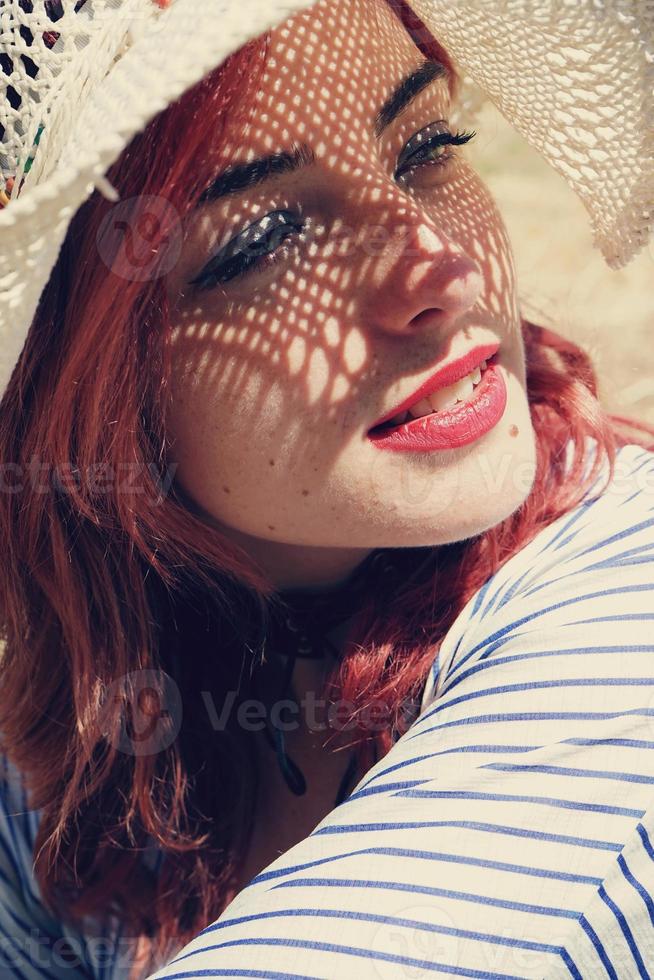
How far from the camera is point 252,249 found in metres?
0.94

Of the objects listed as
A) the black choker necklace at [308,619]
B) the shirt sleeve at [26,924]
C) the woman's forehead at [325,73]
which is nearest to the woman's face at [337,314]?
the woman's forehead at [325,73]

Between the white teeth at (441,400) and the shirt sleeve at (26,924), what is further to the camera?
the shirt sleeve at (26,924)

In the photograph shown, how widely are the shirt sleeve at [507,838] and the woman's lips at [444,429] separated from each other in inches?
7.6

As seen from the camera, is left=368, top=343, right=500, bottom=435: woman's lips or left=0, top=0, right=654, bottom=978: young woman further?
left=368, top=343, right=500, bottom=435: woman's lips

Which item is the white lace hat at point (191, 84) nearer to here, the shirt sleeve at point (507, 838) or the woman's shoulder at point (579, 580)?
the woman's shoulder at point (579, 580)

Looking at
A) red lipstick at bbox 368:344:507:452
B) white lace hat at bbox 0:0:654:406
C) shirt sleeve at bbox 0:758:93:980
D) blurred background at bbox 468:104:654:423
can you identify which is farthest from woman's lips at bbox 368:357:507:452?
blurred background at bbox 468:104:654:423

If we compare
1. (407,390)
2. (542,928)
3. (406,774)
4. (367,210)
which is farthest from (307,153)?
(542,928)

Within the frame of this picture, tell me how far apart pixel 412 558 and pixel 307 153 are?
555 mm

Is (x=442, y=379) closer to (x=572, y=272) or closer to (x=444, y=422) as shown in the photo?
(x=444, y=422)

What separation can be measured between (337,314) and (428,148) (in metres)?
0.25

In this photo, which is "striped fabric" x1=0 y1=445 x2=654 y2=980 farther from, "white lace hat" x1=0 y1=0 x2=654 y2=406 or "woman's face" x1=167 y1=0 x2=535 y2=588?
"white lace hat" x1=0 y1=0 x2=654 y2=406

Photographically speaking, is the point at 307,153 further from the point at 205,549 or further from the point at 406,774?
the point at 406,774

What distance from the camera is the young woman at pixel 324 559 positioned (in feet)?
2.59

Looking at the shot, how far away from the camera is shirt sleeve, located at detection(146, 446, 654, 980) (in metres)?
0.75
